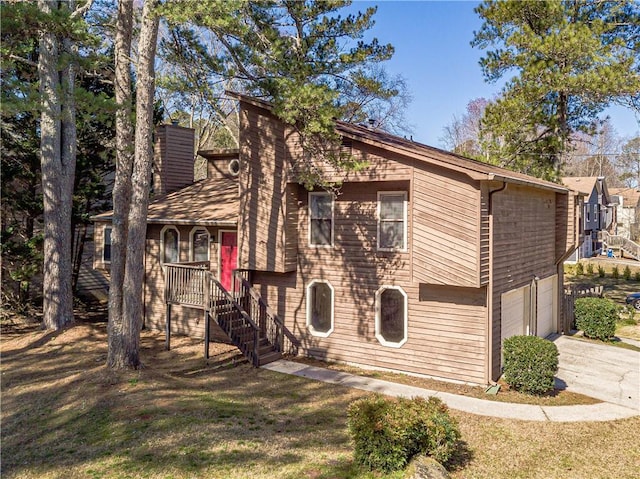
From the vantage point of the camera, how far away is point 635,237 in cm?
5312

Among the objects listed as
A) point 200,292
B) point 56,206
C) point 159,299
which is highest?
point 56,206

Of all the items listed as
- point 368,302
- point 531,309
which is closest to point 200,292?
point 368,302

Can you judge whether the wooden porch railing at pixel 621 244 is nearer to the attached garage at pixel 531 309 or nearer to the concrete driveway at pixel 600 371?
the attached garage at pixel 531 309

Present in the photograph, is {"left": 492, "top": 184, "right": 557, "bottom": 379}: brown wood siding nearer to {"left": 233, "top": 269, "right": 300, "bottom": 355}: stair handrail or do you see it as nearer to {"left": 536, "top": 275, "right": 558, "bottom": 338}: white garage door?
{"left": 536, "top": 275, "right": 558, "bottom": 338}: white garage door

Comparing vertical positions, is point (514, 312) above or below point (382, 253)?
below

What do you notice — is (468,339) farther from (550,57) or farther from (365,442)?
(550,57)

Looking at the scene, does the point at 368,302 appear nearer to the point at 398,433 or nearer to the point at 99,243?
the point at 398,433

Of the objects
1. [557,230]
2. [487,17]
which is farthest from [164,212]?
[487,17]

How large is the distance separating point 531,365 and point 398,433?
17.6ft

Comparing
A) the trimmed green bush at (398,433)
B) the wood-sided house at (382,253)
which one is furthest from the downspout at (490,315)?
the trimmed green bush at (398,433)

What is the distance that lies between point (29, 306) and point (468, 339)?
16636 millimetres

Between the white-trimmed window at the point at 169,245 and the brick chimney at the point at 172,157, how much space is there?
3.07 metres

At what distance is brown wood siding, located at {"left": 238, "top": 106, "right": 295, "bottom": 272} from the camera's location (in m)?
13.2

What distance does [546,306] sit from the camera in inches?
642
